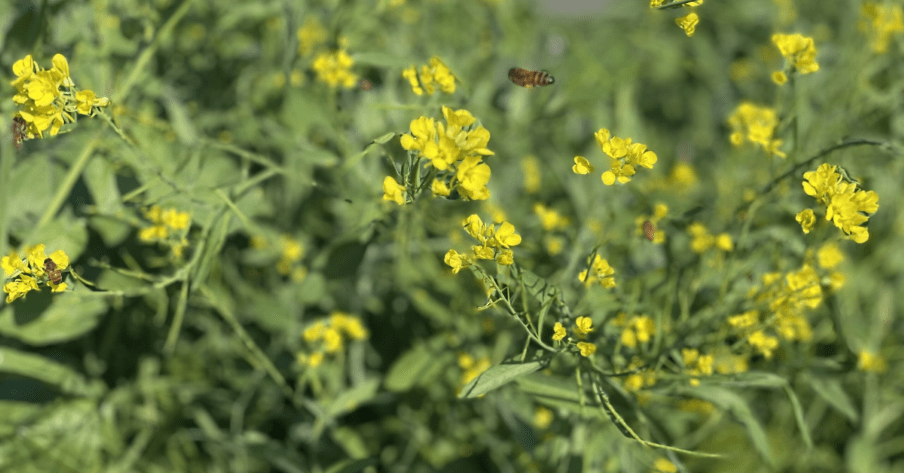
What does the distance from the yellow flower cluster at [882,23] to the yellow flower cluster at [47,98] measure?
192cm

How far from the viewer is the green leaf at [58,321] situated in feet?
4.64

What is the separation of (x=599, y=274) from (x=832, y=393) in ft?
2.61

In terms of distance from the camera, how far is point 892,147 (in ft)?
3.88

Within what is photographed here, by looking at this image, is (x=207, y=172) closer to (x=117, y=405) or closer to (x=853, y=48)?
(x=117, y=405)

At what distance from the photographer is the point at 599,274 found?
1.15 m

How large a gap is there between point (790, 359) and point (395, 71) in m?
1.43

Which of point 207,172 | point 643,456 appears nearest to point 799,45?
point 643,456

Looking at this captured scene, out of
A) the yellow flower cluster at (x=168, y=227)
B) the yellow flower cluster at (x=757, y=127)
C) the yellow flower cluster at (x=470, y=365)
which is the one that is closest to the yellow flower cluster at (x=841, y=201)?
the yellow flower cluster at (x=757, y=127)

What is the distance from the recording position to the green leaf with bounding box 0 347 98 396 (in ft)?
4.86

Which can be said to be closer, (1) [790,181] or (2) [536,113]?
(1) [790,181]

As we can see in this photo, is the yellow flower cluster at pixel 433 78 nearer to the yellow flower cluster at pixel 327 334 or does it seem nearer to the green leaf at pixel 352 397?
the yellow flower cluster at pixel 327 334

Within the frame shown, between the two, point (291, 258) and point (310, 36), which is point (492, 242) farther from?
point (310, 36)

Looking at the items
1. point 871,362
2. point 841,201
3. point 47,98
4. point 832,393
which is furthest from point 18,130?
point 871,362

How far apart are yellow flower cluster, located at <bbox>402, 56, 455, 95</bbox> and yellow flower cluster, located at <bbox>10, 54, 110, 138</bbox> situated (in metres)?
0.56
